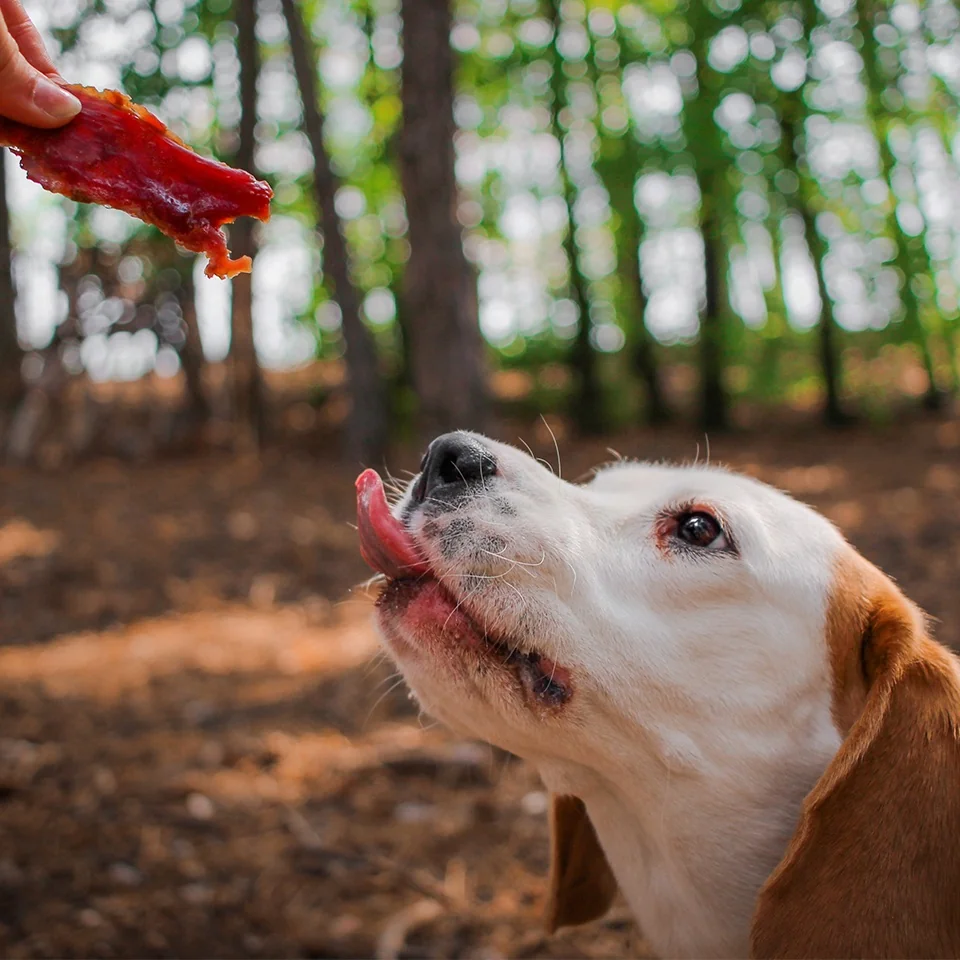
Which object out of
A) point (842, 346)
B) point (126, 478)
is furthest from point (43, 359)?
point (842, 346)

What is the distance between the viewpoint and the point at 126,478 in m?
12.0

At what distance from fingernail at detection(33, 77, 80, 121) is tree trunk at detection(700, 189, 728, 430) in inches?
595

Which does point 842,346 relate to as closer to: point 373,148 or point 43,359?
point 373,148

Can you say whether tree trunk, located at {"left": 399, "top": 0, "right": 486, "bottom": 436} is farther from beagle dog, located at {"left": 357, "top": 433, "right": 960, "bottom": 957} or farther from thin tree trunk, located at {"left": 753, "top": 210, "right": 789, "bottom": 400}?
thin tree trunk, located at {"left": 753, "top": 210, "right": 789, "bottom": 400}

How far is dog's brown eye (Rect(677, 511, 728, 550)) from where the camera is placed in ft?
7.64

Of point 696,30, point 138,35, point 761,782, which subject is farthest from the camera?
point 696,30

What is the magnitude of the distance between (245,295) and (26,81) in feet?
37.9

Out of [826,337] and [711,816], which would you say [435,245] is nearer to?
[711,816]

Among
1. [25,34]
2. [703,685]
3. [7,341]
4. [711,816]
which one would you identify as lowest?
[711,816]

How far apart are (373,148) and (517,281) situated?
14.5 ft

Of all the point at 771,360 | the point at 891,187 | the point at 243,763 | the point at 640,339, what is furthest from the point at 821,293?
the point at 243,763

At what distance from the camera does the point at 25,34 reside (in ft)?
7.38

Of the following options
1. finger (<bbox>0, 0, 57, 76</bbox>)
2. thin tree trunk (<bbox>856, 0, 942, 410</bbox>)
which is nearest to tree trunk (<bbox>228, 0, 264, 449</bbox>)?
thin tree trunk (<bbox>856, 0, 942, 410</bbox>)

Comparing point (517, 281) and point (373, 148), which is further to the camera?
point (517, 281)
